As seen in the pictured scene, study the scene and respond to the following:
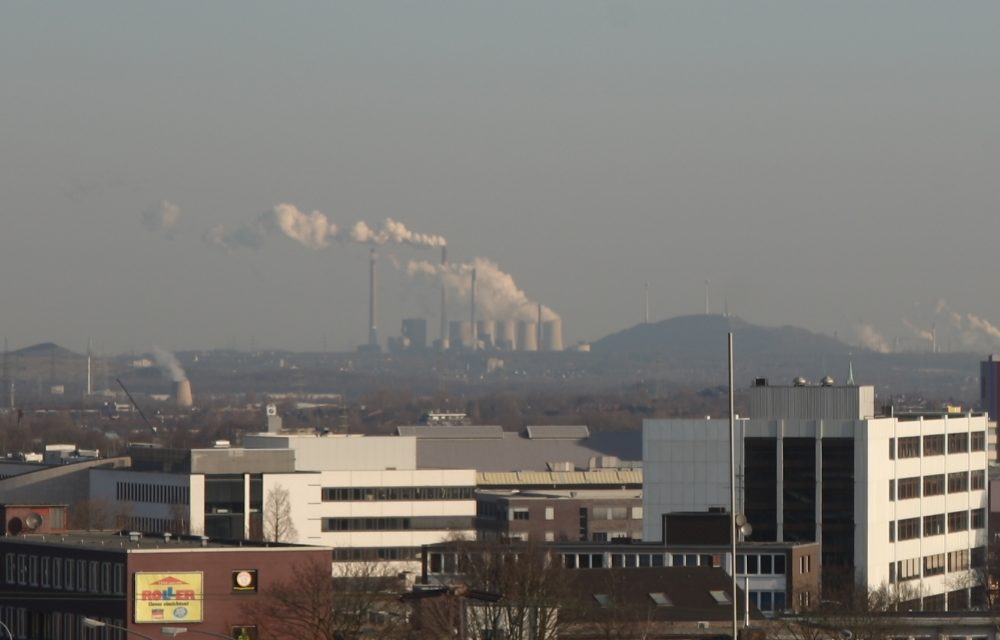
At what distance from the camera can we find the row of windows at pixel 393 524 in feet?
420

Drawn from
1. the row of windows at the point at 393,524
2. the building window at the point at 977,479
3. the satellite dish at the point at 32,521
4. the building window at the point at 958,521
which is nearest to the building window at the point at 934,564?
the building window at the point at 958,521

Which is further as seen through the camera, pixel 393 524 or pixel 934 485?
pixel 393 524

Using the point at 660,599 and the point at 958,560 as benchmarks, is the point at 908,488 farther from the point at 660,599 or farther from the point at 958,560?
the point at 660,599

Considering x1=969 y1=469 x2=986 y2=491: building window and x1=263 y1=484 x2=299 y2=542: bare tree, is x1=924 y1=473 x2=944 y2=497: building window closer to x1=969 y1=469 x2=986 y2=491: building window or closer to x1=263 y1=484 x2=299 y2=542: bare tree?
x1=969 y1=469 x2=986 y2=491: building window

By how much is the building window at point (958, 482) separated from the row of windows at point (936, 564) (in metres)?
2.62

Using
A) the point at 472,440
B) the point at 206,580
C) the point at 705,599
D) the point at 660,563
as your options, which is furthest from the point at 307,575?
the point at 472,440

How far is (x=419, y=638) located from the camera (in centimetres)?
6606

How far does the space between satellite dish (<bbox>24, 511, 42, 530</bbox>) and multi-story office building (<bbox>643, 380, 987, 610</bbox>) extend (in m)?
27.1

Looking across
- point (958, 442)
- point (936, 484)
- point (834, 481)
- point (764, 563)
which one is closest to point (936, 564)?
point (936, 484)

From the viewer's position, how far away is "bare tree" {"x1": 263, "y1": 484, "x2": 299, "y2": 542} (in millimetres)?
121562

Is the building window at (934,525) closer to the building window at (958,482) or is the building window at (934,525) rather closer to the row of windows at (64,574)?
the building window at (958,482)

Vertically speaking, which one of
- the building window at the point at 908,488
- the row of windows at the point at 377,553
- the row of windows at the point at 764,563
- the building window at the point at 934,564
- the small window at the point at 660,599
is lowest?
the row of windows at the point at 377,553

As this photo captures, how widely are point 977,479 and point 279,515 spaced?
1280 inches

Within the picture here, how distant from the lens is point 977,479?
114688 millimetres
